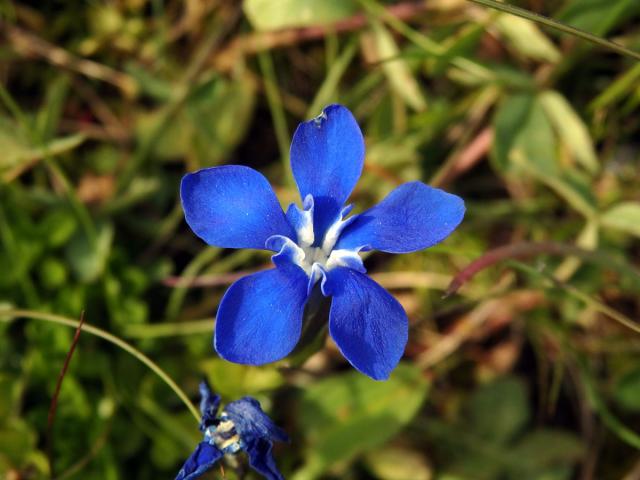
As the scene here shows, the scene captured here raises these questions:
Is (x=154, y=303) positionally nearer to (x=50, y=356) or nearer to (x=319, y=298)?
(x=50, y=356)

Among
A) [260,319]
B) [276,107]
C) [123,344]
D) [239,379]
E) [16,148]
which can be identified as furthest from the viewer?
[276,107]

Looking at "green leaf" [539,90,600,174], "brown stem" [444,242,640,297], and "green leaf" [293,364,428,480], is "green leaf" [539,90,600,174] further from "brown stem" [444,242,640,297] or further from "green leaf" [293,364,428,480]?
"green leaf" [293,364,428,480]

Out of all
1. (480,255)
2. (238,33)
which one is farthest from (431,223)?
(238,33)

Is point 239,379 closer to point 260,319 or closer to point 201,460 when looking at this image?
point 201,460

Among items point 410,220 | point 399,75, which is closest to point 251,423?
point 410,220

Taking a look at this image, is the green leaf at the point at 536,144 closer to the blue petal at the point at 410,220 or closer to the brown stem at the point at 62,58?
the blue petal at the point at 410,220

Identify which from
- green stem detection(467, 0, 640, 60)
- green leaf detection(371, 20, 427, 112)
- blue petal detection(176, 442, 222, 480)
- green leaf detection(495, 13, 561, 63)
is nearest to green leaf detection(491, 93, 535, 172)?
green leaf detection(495, 13, 561, 63)

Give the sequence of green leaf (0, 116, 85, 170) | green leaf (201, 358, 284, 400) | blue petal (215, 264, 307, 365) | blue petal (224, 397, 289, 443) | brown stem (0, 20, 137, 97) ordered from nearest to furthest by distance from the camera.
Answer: blue petal (215, 264, 307, 365)
blue petal (224, 397, 289, 443)
green leaf (201, 358, 284, 400)
green leaf (0, 116, 85, 170)
brown stem (0, 20, 137, 97)
